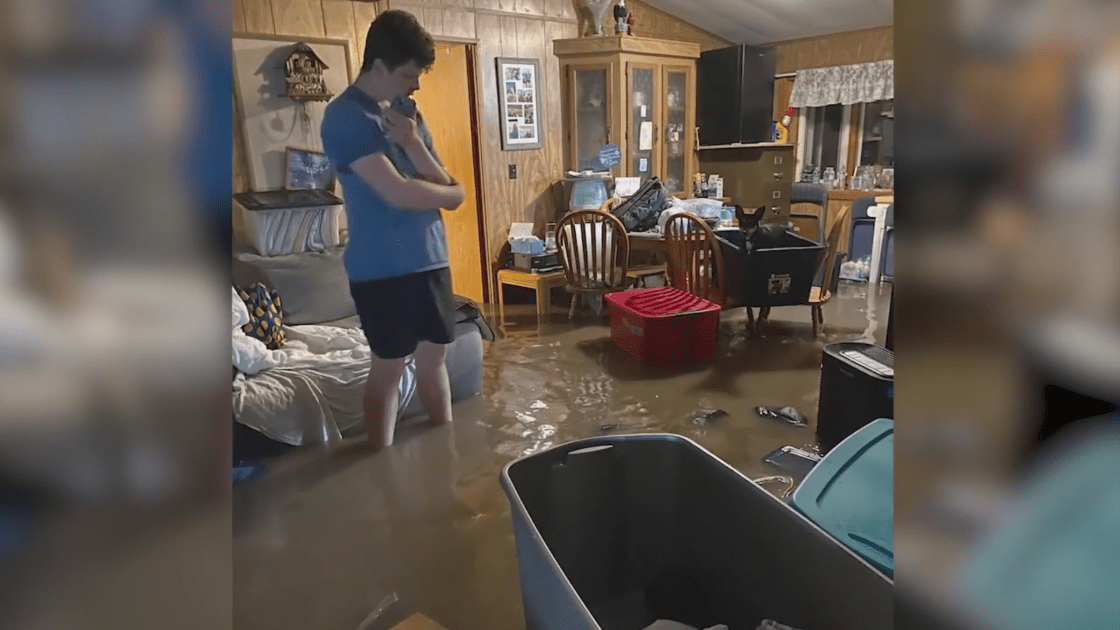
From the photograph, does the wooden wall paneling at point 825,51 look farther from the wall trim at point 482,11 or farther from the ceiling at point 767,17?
the wall trim at point 482,11

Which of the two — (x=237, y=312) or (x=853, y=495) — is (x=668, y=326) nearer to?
(x=853, y=495)

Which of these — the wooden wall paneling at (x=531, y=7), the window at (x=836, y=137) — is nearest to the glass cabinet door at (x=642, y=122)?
the window at (x=836, y=137)

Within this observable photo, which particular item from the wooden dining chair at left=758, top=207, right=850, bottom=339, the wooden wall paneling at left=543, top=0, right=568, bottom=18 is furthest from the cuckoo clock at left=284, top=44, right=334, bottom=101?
the wooden dining chair at left=758, top=207, right=850, bottom=339

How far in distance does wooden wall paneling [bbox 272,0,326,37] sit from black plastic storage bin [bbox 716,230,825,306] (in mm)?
1999

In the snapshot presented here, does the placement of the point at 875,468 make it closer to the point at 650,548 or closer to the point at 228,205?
the point at 650,548

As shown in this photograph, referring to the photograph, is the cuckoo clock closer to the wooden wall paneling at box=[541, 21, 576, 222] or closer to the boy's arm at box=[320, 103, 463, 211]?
the boy's arm at box=[320, 103, 463, 211]

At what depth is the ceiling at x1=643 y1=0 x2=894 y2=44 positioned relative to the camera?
133 inches

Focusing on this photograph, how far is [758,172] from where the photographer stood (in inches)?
151

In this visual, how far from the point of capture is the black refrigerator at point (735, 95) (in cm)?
360

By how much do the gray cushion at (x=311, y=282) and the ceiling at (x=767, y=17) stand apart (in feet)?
11.0

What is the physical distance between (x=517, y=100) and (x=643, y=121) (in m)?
2.86

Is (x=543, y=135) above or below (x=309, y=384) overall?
above

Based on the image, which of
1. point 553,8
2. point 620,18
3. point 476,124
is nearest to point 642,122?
point 620,18

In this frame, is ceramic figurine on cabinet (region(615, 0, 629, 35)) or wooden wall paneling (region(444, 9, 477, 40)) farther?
ceramic figurine on cabinet (region(615, 0, 629, 35))
